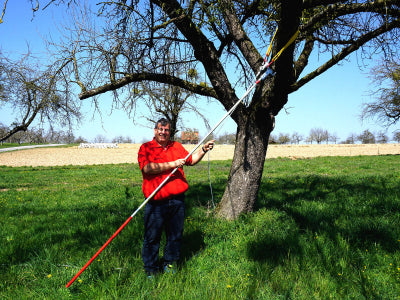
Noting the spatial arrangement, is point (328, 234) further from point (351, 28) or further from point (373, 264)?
point (351, 28)

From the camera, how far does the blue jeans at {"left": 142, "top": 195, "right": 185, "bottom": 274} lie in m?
3.02

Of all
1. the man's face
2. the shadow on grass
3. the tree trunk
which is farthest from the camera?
the tree trunk

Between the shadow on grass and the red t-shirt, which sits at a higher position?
the red t-shirt

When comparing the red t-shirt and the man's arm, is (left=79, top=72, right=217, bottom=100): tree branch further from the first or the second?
the man's arm

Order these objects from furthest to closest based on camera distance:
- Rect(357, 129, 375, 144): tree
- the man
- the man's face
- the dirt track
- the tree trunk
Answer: Rect(357, 129, 375, 144): tree
the dirt track
the tree trunk
the man's face
the man

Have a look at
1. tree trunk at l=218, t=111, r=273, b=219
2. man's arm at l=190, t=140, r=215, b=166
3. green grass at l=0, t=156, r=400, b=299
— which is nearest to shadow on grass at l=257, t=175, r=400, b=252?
green grass at l=0, t=156, r=400, b=299

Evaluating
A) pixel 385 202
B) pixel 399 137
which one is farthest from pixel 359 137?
pixel 385 202

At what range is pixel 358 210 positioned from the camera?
15.5 ft

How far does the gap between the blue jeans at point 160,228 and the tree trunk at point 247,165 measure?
1556 millimetres

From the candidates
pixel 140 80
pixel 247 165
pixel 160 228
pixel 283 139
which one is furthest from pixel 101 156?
pixel 283 139

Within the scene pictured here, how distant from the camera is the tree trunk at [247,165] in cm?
432

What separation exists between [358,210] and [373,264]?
1933 mm

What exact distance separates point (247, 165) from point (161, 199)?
187 cm

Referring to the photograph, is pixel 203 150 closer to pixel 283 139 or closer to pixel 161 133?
pixel 161 133
